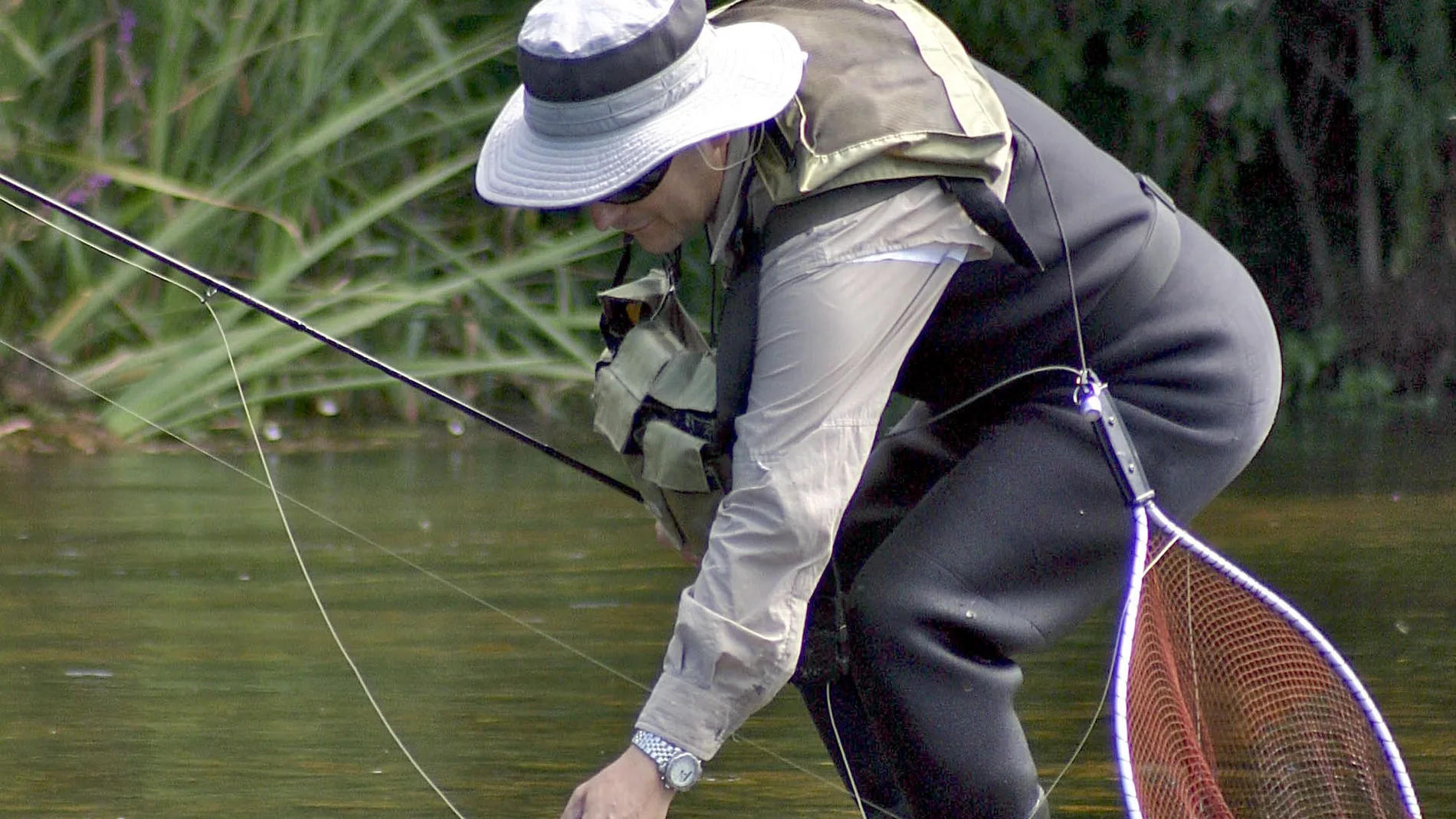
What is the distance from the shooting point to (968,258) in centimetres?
280

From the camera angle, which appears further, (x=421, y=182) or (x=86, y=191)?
(x=421, y=182)

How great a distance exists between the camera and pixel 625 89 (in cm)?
262

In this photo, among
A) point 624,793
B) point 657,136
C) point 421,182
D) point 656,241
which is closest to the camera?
point 624,793

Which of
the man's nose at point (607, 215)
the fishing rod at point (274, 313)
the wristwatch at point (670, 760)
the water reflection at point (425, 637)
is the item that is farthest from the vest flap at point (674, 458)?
the water reflection at point (425, 637)

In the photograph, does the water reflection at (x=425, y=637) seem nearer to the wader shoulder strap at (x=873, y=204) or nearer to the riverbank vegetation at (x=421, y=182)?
the riverbank vegetation at (x=421, y=182)

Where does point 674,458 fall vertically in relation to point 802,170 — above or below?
below

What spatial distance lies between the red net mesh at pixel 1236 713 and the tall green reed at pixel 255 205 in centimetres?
584

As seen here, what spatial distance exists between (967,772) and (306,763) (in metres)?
1.54

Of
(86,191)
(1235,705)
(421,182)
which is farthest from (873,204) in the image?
(86,191)

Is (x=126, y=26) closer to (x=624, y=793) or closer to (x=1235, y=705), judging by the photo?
(x=1235, y=705)

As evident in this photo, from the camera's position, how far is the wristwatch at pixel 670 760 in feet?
8.21

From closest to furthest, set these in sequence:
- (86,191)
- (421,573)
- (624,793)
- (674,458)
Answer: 1. (624,793)
2. (674,458)
3. (421,573)
4. (86,191)

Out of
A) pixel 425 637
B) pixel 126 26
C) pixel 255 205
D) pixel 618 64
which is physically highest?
pixel 618 64

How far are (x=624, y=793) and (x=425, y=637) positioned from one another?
2.76 meters
